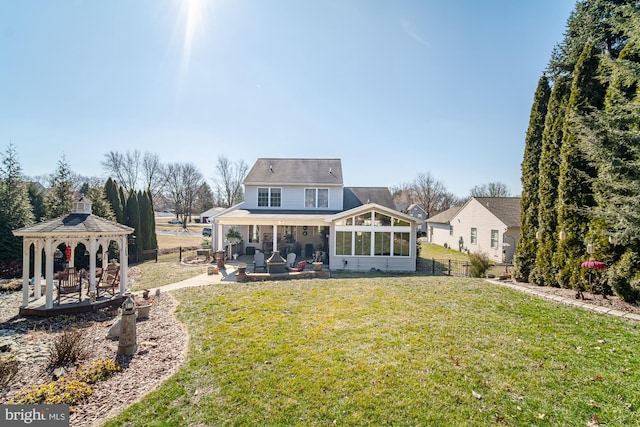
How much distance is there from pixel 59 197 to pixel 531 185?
2629cm

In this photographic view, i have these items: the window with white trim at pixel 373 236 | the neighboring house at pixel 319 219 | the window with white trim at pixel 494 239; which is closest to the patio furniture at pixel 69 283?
the neighboring house at pixel 319 219

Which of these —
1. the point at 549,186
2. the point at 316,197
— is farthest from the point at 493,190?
the point at 549,186

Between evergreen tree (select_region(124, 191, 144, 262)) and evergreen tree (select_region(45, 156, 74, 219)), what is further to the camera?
evergreen tree (select_region(124, 191, 144, 262))

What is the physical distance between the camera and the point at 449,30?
39.5ft

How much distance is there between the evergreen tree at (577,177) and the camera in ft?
34.9

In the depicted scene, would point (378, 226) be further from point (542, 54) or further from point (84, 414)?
point (84, 414)

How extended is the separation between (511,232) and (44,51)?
2925 cm

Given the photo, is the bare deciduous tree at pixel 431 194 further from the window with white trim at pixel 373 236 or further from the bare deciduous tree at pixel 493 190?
the window with white trim at pixel 373 236

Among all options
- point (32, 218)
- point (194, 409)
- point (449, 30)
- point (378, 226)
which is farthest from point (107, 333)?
point (449, 30)

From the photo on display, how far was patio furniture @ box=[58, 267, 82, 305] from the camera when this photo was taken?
9.32 metres

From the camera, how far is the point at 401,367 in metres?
5.06

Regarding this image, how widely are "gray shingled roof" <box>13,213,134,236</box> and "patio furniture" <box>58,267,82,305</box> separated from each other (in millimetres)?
1861

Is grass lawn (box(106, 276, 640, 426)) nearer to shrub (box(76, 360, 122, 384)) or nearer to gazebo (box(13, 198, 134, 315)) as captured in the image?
shrub (box(76, 360, 122, 384))

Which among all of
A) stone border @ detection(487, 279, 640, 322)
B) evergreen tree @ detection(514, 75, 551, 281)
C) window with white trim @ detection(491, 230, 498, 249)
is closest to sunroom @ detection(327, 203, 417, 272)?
evergreen tree @ detection(514, 75, 551, 281)
